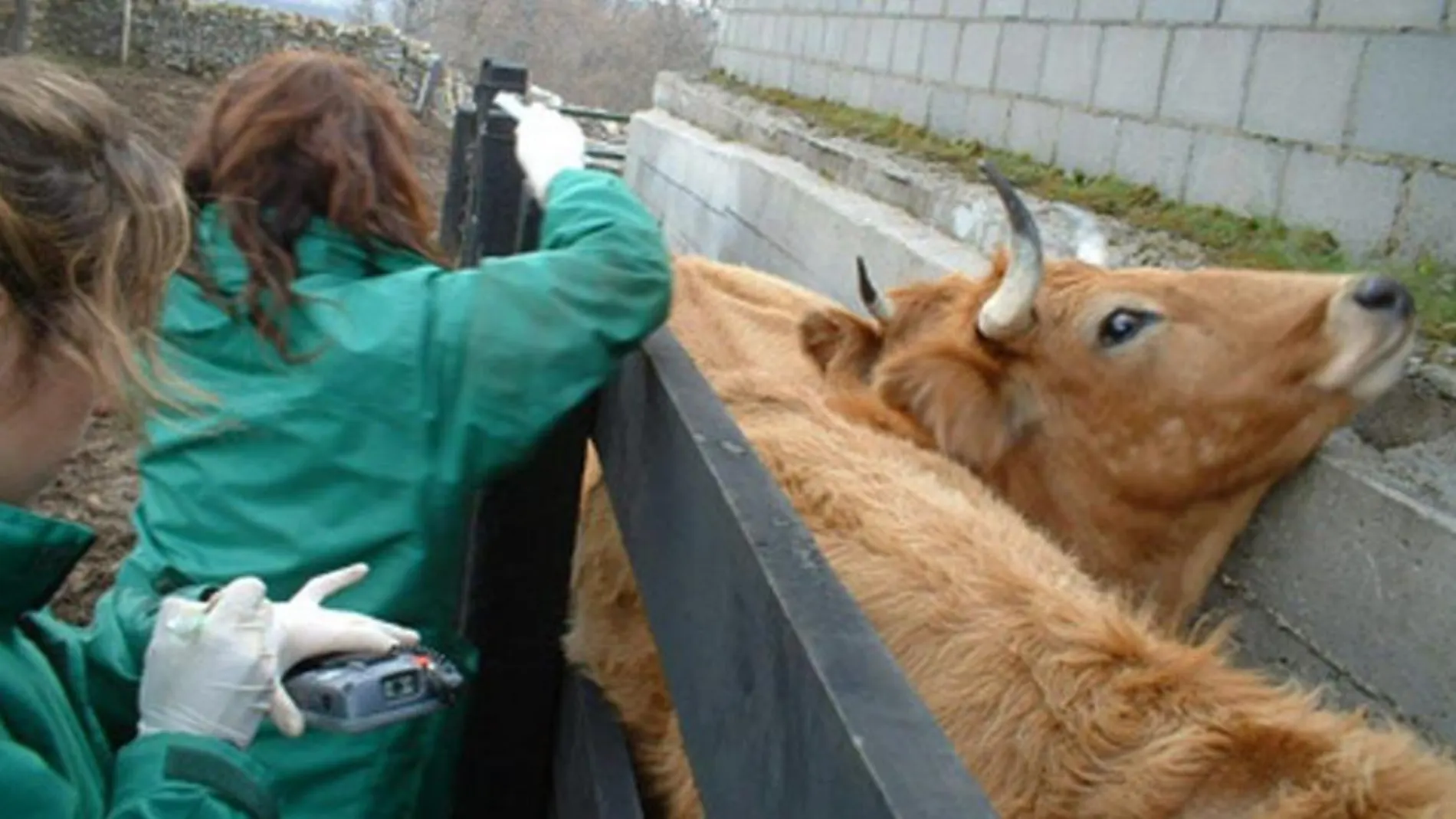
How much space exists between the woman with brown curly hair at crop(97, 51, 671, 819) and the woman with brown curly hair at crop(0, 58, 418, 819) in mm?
586

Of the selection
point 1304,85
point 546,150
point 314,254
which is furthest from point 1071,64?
point 314,254

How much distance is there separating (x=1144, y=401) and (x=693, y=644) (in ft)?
7.13

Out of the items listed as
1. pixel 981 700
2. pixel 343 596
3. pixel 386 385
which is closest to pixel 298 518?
pixel 343 596

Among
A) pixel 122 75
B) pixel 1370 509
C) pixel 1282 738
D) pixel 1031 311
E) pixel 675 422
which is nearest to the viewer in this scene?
pixel 1282 738

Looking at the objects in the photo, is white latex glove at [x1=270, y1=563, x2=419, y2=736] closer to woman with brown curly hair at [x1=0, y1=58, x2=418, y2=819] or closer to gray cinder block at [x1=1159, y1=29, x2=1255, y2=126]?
woman with brown curly hair at [x1=0, y1=58, x2=418, y2=819]

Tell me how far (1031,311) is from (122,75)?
2580 centimetres

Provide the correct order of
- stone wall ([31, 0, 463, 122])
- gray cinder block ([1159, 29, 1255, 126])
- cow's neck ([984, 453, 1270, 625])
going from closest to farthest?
1. cow's neck ([984, 453, 1270, 625])
2. gray cinder block ([1159, 29, 1255, 126])
3. stone wall ([31, 0, 463, 122])

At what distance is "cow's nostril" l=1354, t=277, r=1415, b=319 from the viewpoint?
296 centimetres

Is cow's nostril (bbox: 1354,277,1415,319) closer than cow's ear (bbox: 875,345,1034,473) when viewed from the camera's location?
Yes

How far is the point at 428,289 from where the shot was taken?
2.29m

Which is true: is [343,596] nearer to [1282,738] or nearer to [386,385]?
[386,385]

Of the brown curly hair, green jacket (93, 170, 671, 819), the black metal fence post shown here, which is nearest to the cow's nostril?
green jacket (93, 170, 671, 819)

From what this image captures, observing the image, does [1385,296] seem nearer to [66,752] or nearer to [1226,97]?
[1226,97]

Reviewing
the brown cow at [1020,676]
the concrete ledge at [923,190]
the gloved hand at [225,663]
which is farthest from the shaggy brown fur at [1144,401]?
the gloved hand at [225,663]
